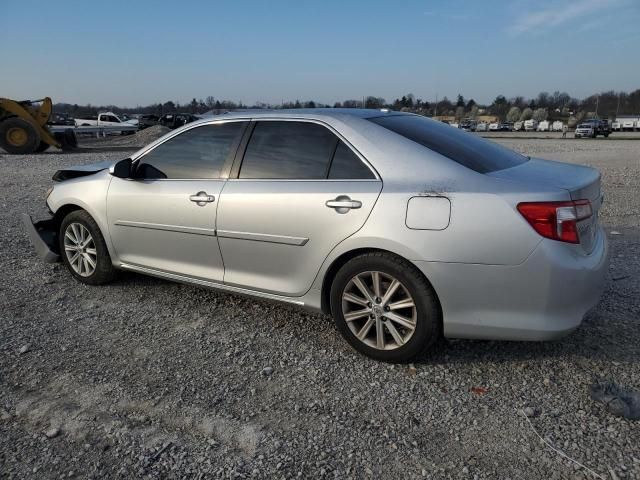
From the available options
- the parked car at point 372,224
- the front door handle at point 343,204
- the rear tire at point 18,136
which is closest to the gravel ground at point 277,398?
the parked car at point 372,224

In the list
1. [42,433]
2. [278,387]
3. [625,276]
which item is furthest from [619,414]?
[42,433]

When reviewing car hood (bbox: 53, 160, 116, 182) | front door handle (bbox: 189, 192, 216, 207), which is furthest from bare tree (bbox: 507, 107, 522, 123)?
front door handle (bbox: 189, 192, 216, 207)

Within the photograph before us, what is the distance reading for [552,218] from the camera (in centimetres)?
287

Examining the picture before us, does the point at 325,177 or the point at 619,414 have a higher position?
the point at 325,177

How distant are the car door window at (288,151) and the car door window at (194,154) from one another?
0.21m

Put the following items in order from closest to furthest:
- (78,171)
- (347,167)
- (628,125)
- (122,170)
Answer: (347,167)
(122,170)
(78,171)
(628,125)

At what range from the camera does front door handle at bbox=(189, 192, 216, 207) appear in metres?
3.93

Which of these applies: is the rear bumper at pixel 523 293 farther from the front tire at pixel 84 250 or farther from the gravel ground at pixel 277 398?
the front tire at pixel 84 250

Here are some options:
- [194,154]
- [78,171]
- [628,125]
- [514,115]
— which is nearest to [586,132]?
[628,125]

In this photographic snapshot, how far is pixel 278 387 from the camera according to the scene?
317cm

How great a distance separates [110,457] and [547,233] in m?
2.51

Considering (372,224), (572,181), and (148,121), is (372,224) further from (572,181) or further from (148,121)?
(148,121)

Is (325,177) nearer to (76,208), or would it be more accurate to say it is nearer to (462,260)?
(462,260)

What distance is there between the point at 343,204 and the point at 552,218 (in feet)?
3.97
